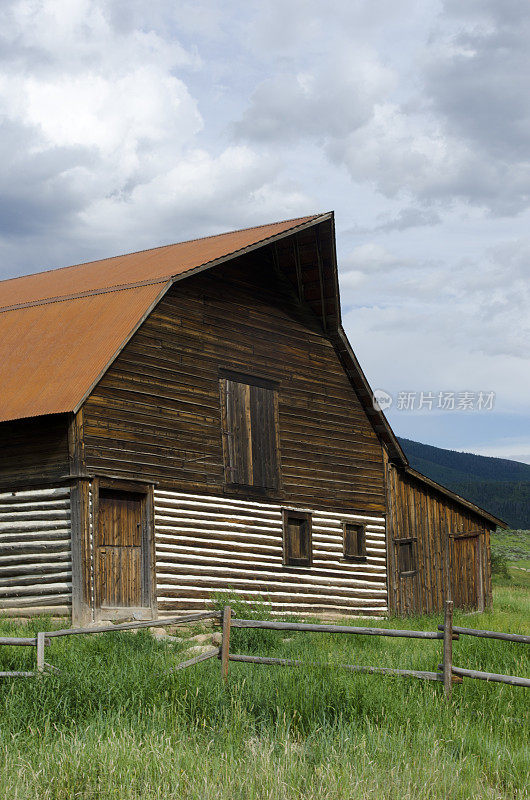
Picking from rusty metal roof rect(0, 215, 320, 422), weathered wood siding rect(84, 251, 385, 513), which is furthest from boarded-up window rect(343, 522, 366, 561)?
rusty metal roof rect(0, 215, 320, 422)

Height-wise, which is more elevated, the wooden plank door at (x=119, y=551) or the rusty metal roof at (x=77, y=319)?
the rusty metal roof at (x=77, y=319)

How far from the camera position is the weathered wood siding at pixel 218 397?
19922 millimetres

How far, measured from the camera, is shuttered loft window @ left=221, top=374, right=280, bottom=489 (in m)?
22.3

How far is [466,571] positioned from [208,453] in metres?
10.6

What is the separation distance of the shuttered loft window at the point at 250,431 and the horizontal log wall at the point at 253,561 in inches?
26.1

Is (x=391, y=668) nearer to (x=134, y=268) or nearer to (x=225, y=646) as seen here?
(x=225, y=646)

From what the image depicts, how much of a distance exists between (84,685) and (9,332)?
12.4m

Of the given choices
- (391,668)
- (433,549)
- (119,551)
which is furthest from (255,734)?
(433,549)

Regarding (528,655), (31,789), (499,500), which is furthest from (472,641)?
(499,500)

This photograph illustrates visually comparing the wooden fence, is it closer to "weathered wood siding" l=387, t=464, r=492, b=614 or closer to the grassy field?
the grassy field

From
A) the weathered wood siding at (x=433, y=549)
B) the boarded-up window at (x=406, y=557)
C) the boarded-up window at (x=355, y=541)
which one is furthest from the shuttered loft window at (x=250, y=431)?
the boarded-up window at (x=406, y=557)

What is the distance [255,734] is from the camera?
9.75 meters

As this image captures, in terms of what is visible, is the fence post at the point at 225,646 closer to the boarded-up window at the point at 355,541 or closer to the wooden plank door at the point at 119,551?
the wooden plank door at the point at 119,551

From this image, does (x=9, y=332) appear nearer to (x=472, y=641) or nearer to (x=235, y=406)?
(x=235, y=406)
